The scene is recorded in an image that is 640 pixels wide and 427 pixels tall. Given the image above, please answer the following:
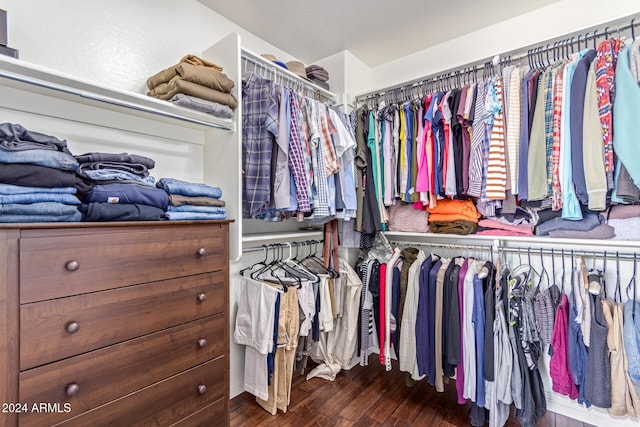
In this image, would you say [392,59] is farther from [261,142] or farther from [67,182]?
[67,182]

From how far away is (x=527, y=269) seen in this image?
6.39 ft

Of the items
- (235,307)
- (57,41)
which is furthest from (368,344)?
(57,41)

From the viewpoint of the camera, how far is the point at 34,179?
978mm

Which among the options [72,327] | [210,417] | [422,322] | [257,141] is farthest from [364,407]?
[257,141]

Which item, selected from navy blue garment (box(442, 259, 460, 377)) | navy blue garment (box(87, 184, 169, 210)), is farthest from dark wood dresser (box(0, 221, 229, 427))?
navy blue garment (box(442, 259, 460, 377))

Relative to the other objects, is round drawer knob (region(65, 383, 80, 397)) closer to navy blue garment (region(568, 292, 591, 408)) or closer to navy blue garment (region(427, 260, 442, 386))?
navy blue garment (region(427, 260, 442, 386))

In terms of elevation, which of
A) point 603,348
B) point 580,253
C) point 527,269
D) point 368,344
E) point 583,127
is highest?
point 583,127

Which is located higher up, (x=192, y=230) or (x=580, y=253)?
(x=192, y=230)

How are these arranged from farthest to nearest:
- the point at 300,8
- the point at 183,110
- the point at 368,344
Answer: the point at 368,344, the point at 300,8, the point at 183,110

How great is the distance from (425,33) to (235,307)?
2366 mm

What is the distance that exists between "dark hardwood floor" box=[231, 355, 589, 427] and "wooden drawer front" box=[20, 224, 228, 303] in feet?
3.44

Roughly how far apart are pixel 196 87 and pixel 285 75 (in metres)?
0.74

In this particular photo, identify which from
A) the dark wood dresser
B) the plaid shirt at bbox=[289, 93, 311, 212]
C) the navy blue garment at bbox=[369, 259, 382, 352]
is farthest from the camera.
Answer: the navy blue garment at bbox=[369, 259, 382, 352]

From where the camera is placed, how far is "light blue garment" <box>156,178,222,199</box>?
4.42ft
